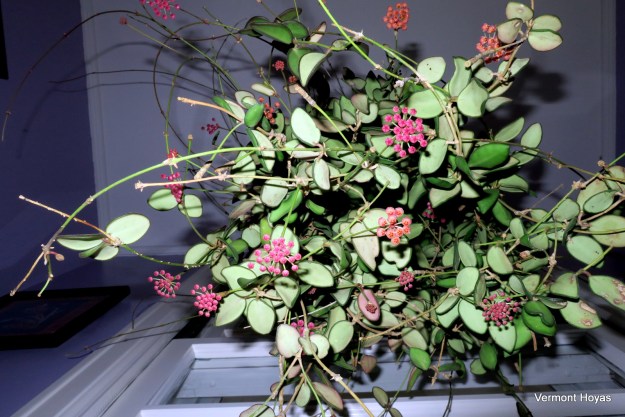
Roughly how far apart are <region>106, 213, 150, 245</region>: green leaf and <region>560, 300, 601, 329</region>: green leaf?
1.30 ft

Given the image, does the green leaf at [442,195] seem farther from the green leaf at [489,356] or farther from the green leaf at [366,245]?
the green leaf at [489,356]

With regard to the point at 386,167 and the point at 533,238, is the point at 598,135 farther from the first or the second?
the point at 386,167

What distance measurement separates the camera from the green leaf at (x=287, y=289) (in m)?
0.41

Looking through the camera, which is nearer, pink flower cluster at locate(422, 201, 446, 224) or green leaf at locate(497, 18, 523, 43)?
green leaf at locate(497, 18, 523, 43)

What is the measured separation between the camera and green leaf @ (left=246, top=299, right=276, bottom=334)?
44 centimetres

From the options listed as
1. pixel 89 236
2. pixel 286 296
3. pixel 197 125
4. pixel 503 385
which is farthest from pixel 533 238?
pixel 197 125

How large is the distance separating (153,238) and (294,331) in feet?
4.36

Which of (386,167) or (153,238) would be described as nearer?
(386,167)

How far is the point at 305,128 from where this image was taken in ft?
1.34

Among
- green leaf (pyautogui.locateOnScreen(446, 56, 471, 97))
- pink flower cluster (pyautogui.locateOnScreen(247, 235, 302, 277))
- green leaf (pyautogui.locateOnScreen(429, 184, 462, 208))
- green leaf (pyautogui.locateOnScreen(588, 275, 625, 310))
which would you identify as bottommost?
green leaf (pyautogui.locateOnScreen(588, 275, 625, 310))

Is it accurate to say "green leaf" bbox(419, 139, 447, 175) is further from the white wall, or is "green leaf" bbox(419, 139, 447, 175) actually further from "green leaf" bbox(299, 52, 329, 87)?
the white wall

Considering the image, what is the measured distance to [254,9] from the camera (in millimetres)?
1600

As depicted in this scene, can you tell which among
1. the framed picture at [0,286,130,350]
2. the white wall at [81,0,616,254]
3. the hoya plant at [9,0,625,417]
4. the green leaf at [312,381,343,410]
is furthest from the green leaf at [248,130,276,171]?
the white wall at [81,0,616,254]

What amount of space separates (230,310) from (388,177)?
0.20 meters
